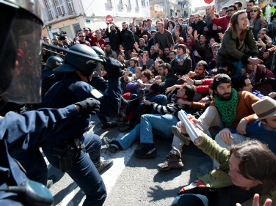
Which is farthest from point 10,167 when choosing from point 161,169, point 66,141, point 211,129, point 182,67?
point 182,67

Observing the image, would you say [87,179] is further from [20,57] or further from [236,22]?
[236,22]

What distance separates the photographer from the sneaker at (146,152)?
2742 millimetres

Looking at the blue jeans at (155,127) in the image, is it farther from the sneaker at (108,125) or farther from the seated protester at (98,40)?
the seated protester at (98,40)

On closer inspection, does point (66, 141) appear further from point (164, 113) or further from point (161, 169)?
point (164, 113)

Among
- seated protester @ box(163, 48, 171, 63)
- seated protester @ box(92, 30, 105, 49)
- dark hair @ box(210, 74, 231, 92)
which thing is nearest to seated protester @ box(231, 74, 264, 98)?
dark hair @ box(210, 74, 231, 92)

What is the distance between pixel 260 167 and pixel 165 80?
320 cm

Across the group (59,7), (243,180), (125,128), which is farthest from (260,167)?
(59,7)

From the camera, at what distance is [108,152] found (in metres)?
3.08

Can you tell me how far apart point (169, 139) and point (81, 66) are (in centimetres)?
201

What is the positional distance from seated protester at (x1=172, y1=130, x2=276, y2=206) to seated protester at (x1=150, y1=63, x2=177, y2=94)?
228cm

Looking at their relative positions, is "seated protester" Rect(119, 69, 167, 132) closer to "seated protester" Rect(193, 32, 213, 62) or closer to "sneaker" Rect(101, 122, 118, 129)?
"sneaker" Rect(101, 122, 118, 129)

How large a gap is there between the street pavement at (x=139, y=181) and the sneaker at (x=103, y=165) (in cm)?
6

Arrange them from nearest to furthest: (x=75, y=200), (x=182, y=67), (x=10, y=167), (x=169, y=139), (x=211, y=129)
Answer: (x=10, y=167) → (x=75, y=200) → (x=211, y=129) → (x=169, y=139) → (x=182, y=67)

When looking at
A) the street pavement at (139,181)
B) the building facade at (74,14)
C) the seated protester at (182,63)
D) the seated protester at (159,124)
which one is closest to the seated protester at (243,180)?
the street pavement at (139,181)
